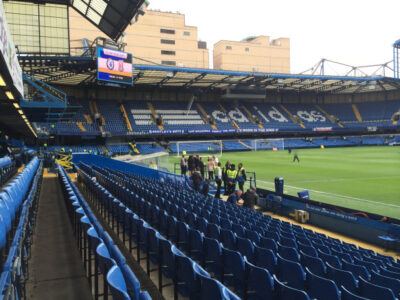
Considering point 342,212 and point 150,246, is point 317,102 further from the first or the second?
point 150,246

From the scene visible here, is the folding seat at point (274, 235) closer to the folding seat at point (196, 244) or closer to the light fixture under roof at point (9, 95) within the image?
the folding seat at point (196, 244)

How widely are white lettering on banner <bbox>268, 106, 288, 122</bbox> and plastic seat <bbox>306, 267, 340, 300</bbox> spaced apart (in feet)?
187

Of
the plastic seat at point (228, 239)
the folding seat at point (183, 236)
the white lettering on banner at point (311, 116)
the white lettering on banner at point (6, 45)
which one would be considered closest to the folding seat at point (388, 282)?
the plastic seat at point (228, 239)

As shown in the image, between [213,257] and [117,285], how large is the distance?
2.36 m

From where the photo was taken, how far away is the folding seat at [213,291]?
289 cm

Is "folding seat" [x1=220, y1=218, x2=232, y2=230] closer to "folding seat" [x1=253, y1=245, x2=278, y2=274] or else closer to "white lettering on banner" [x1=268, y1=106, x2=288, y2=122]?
"folding seat" [x1=253, y1=245, x2=278, y2=274]

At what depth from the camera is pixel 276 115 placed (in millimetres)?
60188

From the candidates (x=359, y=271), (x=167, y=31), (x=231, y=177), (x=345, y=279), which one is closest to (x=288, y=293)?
(x=345, y=279)

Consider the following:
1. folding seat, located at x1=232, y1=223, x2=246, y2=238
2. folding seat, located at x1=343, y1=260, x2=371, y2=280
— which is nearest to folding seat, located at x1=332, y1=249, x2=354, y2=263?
folding seat, located at x1=343, y1=260, x2=371, y2=280

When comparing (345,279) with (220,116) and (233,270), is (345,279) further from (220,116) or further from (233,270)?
(220,116)

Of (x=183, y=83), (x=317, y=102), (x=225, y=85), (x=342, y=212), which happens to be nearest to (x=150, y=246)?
(x=342, y=212)

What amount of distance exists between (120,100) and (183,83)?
11.3 m

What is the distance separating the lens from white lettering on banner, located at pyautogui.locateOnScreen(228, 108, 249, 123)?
2238 inches

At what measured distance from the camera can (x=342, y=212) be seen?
10.3 m
